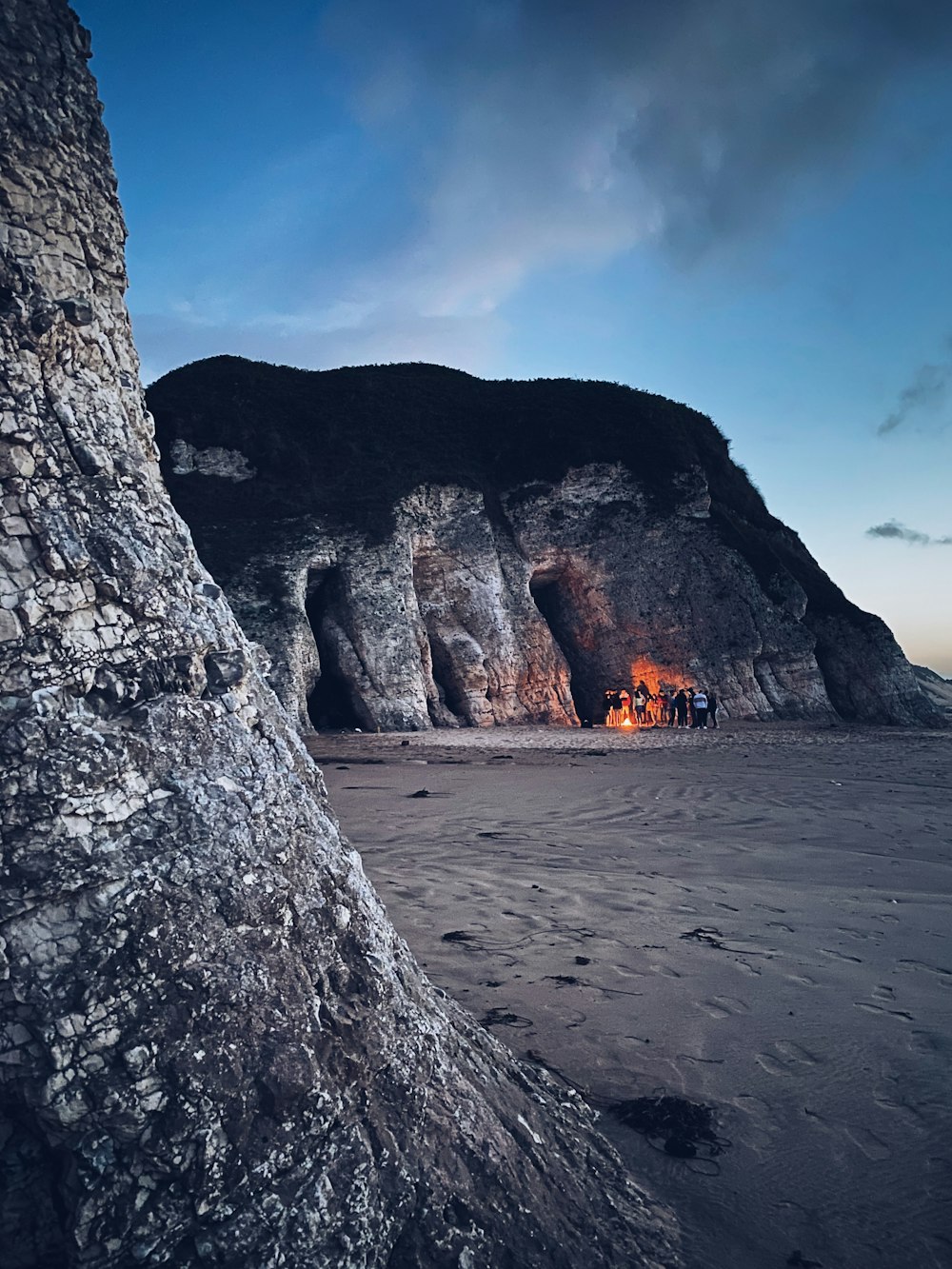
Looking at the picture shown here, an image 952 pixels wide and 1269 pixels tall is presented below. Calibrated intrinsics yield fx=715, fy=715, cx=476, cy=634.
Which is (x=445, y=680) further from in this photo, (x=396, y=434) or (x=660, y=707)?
(x=396, y=434)

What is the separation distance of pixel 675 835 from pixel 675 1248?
5.90 m

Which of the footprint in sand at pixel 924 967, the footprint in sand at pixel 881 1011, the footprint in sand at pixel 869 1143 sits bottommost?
the footprint in sand at pixel 869 1143

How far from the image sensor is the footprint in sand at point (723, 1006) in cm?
403

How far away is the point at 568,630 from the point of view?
31.3 meters

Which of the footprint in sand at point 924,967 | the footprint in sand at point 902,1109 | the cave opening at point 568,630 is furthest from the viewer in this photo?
the cave opening at point 568,630

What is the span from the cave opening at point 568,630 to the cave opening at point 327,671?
29.7ft

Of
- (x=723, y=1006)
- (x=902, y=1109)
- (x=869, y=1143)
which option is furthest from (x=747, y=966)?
(x=869, y=1143)

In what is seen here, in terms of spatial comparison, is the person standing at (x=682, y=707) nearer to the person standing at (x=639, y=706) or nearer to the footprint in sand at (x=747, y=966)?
the person standing at (x=639, y=706)

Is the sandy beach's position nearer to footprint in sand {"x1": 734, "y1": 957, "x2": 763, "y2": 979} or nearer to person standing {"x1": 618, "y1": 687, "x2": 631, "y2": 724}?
footprint in sand {"x1": 734, "y1": 957, "x2": 763, "y2": 979}

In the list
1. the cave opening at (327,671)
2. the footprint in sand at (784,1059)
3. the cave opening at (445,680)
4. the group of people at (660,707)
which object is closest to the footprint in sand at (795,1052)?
the footprint in sand at (784,1059)

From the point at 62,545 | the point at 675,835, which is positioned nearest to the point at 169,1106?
the point at 62,545

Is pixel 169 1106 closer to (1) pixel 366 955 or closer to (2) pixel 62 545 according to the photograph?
(1) pixel 366 955

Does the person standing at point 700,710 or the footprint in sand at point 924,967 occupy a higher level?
the person standing at point 700,710

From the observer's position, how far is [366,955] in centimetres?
237
